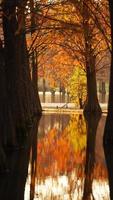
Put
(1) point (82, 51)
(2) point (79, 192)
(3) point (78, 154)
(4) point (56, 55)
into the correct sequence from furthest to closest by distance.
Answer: (4) point (56, 55), (1) point (82, 51), (3) point (78, 154), (2) point (79, 192)

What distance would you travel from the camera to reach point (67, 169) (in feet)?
48.1

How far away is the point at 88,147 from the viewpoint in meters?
19.5

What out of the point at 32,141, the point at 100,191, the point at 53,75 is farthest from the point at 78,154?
the point at 53,75

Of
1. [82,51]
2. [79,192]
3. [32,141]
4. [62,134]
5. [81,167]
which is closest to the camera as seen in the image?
[79,192]

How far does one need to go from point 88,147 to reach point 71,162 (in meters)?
3.69

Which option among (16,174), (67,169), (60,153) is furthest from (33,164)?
(60,153)

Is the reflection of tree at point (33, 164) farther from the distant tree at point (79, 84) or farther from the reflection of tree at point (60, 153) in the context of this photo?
the distant tree at point (79, 84)

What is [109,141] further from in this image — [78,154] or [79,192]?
[79,192]

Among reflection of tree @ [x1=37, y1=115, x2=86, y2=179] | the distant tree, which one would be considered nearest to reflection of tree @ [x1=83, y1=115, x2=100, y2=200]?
reflection of tree @ [x1=37, y1=115, x2=86, y2=179]

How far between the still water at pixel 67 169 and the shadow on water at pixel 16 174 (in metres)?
0.10

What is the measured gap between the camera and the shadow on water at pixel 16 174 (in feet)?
36.2

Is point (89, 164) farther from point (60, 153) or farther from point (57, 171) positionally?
point (60, 153)

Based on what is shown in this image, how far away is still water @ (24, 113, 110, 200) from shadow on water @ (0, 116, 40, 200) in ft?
0.32

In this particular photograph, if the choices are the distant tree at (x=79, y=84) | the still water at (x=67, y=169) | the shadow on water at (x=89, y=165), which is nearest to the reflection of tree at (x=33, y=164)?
the still water at (x=67, y=169)
